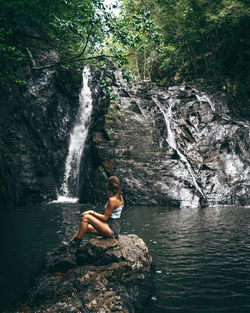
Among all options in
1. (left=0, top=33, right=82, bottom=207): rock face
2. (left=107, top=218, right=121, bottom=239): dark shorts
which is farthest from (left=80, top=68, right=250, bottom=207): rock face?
(left=107, top=218, right=121, bottom=239): dark shorts

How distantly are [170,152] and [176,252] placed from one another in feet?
31.5

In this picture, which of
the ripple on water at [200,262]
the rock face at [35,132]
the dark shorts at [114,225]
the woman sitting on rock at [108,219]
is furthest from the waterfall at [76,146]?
the dark shorts at [114,225]

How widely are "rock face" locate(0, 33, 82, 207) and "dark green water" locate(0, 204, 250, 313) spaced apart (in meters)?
2.65

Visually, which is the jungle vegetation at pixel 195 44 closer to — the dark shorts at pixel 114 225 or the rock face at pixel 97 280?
the dark shorts at pixel 114 225

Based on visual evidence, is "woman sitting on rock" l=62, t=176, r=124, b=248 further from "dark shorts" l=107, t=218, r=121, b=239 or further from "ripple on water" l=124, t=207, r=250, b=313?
"ripple on water" l=124, t=207, r=250, b=313

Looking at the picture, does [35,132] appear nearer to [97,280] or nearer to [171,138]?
[171,138]

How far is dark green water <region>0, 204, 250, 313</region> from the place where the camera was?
413 cm

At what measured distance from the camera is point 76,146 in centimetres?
1678

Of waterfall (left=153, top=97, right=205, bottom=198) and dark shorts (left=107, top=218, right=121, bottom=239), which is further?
waterfall (left=153, top=97, right=205, bottom=198)

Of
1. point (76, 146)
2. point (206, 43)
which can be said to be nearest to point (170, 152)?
point (76, 146)

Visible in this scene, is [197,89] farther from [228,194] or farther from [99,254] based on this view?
[99,254]

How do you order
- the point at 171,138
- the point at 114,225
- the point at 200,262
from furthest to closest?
the point at 171,138 → the point at 200,262 → the point at 114,225

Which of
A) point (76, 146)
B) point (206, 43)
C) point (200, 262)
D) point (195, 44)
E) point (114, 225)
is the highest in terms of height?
point (195, 44)

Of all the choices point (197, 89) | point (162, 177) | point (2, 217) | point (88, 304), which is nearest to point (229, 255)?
point (88, 304)
